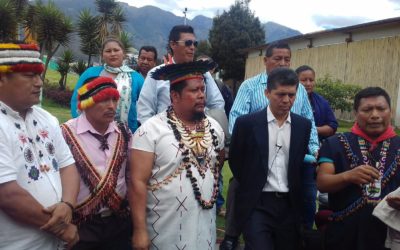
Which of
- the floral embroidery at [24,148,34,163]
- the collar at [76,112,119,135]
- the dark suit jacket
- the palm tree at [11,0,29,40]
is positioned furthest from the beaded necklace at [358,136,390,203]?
the palm tree at [11,0,29,40]

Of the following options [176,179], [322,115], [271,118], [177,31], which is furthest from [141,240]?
[322,115]

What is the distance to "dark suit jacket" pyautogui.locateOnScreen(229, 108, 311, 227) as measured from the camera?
11.7ft

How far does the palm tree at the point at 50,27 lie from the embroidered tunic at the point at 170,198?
71.1ft

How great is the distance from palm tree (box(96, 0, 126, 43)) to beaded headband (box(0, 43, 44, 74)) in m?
25.1

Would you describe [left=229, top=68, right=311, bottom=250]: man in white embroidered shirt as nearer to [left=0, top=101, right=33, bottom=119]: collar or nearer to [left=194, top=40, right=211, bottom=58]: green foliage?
[left=0, top=101, right=33, bottom=119]: collar

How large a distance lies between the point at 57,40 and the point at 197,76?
898 inches

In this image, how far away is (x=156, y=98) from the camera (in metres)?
4.37

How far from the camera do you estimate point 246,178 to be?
3.65 metres

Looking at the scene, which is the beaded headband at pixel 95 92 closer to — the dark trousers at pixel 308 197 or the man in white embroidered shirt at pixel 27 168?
the man in white embroidered shirt at pixel 27 168

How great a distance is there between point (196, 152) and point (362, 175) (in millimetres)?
1185

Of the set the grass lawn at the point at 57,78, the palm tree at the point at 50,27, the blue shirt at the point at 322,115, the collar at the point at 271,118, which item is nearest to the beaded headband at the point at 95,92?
the collar at the point at 271,118

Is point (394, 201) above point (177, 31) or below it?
below

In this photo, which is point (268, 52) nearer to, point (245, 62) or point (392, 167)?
point (392, 167)

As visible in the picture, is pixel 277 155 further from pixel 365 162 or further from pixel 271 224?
pixel 365 162
